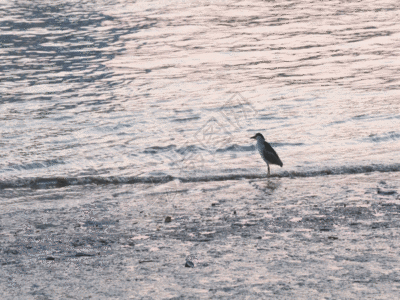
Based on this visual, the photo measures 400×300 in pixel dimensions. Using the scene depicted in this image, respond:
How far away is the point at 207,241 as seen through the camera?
607cm

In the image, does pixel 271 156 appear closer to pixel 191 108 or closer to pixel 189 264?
pixel 189 264

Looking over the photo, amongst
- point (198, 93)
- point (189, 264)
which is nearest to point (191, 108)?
point (198, 93)

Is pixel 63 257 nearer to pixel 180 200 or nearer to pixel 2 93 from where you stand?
pixel 180 200

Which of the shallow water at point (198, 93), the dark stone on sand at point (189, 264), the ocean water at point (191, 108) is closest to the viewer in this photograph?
the dark stone on sand at point (189, 264)

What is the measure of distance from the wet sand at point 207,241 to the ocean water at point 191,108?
3.5 inches

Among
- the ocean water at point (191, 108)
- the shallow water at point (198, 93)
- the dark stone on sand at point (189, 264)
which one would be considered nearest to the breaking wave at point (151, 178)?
the ocean water at point (191, 108)

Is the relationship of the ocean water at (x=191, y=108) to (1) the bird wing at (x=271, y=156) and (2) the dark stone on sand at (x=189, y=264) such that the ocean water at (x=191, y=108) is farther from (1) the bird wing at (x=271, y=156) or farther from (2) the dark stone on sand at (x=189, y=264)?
(2) the dark stone on sand at (x=189, y=264)

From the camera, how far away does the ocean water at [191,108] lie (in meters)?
8.88

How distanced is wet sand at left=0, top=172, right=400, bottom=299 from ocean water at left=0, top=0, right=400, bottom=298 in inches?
3.5

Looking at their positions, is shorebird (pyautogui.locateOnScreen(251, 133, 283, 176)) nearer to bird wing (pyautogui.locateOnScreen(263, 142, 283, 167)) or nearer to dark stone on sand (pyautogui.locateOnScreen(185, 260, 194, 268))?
bird wing (pyautogui.locateOnScreen(263, 142, 283, 167))

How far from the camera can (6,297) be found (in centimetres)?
486

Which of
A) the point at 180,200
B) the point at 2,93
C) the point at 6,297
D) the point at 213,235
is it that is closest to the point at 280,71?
the point at 2,93

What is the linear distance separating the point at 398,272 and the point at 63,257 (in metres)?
3.02

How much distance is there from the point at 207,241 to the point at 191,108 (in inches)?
311
